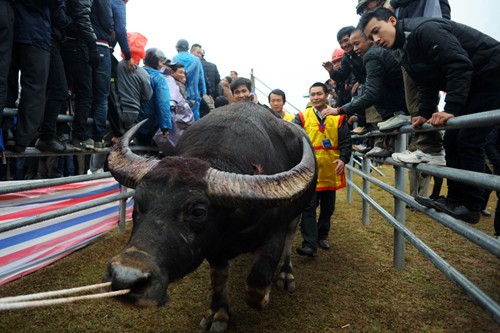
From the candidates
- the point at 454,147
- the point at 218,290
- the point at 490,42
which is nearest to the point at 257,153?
the point at 218,290

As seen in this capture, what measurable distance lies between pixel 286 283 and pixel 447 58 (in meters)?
2.56

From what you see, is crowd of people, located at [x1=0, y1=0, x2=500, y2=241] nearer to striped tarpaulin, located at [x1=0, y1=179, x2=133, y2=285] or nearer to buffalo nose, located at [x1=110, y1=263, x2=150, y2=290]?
striped tarpaulin, located at [x1=0, y1=179, x2=133, y2=285]

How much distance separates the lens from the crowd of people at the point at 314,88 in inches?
105

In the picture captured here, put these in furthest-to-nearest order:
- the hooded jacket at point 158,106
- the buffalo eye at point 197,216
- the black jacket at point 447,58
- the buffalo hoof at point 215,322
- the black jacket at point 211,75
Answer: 1. the black jacket at point 211,75
2. the hooded jacket at point 158,106
3. the buffalo hoof at point 215,322
4. the black jacket at point 447,58
5. the buffalo eye at point 197,216

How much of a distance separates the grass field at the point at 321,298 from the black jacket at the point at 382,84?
1.92 metres

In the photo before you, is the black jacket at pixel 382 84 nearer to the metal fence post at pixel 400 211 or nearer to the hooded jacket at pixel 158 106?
the metal fence post at pixel 400 211

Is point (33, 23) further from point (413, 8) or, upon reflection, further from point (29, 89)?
point (413, 8)

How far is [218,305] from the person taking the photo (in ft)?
9.34

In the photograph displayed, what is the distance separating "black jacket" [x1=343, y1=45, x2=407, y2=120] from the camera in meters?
4.13

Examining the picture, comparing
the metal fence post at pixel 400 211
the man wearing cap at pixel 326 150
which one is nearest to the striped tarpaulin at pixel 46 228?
the man wearing cap at pixel 326 150

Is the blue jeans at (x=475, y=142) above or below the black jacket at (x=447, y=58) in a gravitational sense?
below

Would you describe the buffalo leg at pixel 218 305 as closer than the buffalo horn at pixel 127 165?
No

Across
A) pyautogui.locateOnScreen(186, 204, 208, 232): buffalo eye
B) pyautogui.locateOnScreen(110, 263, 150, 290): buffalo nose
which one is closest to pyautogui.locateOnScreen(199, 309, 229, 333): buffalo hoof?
pyautogui.locateOnScreen(186, 204, 208, 232): buffalo eye

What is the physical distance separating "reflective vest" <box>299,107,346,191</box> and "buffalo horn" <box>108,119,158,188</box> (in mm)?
2889
